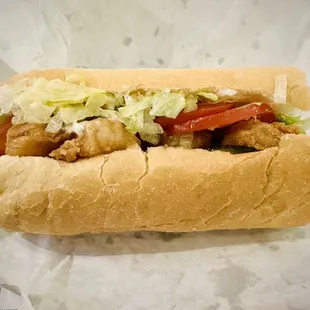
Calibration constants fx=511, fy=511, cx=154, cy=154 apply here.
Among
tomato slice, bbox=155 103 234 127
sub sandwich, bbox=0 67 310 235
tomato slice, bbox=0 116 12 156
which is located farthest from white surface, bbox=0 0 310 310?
tomato slice, bbox=155 103 234 127

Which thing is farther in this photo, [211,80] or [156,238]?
[156,238]

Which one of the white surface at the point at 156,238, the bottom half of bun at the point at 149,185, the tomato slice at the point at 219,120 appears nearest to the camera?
the bottom half of bun at the point at 149,185

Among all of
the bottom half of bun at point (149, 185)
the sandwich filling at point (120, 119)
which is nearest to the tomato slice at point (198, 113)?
the sandwich filling at point (120, 119)

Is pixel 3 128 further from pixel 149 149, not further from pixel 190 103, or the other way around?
pixel 190 103

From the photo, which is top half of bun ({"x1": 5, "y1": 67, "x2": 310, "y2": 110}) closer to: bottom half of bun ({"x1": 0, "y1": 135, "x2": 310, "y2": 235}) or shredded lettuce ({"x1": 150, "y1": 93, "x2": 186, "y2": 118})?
shredded lettuce ({"x1": 150, "y1": 93, "x2": 186, "y2": 118})

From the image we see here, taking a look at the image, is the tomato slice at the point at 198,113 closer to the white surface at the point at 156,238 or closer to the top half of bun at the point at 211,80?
the top half of bun at the point at 211,80

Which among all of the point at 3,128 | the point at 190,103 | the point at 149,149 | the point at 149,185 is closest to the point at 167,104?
the point at 190,103

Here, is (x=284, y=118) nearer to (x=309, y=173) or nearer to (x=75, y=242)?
(x=309, y=173)
